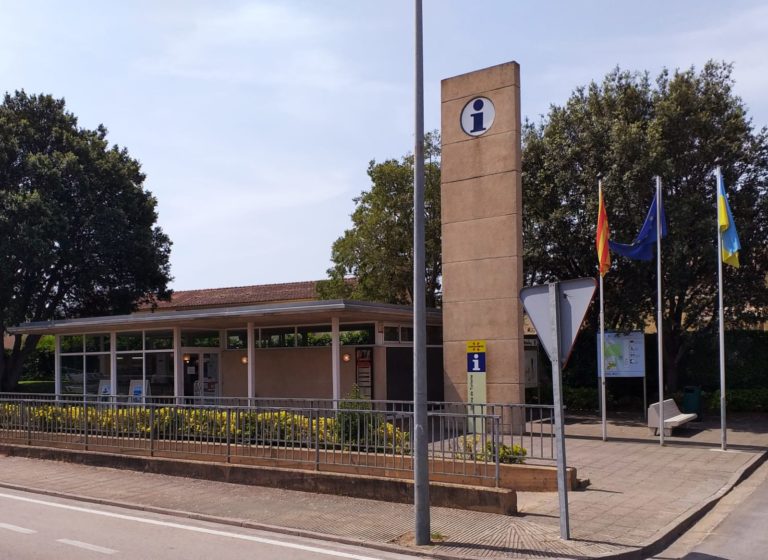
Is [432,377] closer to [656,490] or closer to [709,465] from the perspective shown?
[709,465]

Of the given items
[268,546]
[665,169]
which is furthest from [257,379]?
[268,546]

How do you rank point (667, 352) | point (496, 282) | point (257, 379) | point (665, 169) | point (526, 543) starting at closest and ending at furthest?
point (526, 543)
point (496, 282)
point (665, 169)
point (257, 379)
point (667, 352)

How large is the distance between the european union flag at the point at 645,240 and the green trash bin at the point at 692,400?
583 centimetres

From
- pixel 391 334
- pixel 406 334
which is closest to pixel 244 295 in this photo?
pixel 406 334

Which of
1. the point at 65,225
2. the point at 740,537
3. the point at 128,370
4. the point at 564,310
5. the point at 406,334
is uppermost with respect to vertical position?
the point at 65,225

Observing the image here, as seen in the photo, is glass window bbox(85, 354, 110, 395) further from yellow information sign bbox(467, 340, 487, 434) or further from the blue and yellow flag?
the blue and yellow flag

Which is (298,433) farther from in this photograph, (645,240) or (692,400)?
(692,400)

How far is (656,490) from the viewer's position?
11648mm

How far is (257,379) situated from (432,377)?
5.57 meters

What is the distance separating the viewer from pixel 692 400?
22594 millimetres

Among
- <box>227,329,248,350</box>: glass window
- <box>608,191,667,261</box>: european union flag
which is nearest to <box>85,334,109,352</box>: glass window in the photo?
<box>227,329,248,350</box>: glass window

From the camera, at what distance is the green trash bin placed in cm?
2255

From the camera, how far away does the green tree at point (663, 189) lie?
21.7 metres

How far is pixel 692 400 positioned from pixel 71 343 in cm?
2067
